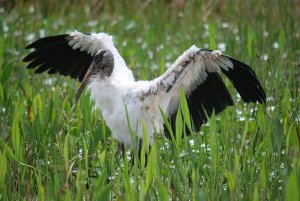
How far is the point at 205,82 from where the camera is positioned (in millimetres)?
4375

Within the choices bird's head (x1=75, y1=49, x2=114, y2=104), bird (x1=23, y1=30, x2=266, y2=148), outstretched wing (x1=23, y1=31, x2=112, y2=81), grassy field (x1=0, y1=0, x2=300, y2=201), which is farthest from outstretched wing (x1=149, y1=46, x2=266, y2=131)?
outstretched wing (x1=23, y1=31, x2=112, y2=81)

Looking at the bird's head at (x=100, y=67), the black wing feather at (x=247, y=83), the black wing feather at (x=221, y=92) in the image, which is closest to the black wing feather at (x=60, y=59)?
the bird's head at (x=100, y=67)

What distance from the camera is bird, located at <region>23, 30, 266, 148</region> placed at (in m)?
4.16

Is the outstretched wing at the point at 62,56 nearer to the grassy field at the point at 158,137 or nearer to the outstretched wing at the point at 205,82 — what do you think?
the grassy field at the point at 158,137

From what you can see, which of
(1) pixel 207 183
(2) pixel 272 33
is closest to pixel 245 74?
(1) pixel 207 183

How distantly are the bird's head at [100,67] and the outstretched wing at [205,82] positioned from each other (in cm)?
45

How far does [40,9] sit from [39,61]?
3.83 metres

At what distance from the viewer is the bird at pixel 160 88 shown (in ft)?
13.6

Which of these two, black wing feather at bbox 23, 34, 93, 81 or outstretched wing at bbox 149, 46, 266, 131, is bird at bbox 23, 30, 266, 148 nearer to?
outstretched wing at bbox 149, 46, 266, 131

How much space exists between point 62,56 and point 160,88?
1182 millimetres

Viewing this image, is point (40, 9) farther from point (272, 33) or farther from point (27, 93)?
point (27, 93)

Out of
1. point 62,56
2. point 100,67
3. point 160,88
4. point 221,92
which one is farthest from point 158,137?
point 62,56

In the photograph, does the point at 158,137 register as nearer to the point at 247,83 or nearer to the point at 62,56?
the point at 247,83

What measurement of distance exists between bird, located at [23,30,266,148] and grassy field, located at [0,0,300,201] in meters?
0.13
